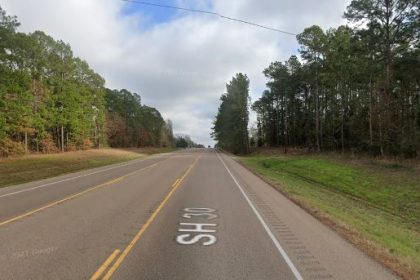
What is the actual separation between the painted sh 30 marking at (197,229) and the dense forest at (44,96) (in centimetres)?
3436

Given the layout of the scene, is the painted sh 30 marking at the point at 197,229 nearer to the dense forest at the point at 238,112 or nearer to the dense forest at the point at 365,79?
the dense forest at the point at 365,79

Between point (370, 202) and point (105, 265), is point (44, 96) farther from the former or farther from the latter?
point (105, 265)

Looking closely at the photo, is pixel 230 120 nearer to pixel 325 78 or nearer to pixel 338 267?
pixel 325 78

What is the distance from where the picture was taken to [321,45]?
52.6 metres

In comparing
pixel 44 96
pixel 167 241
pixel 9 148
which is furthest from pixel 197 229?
pixel 44 96

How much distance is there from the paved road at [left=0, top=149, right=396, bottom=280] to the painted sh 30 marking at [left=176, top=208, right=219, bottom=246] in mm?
21

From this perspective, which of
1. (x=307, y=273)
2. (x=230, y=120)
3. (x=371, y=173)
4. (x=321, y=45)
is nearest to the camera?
(x=307, y=273)

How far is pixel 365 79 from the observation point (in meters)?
48.2

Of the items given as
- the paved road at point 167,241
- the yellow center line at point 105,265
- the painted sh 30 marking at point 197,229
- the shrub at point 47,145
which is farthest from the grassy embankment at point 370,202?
the shrub at point 47,145

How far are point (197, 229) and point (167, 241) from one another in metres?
1.57

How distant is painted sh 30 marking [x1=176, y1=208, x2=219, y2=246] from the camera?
9.40 m

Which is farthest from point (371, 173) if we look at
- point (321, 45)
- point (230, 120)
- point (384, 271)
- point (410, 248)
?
point (230, 120)

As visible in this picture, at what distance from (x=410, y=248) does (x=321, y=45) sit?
44.0 m

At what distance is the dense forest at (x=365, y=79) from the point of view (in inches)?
1417
